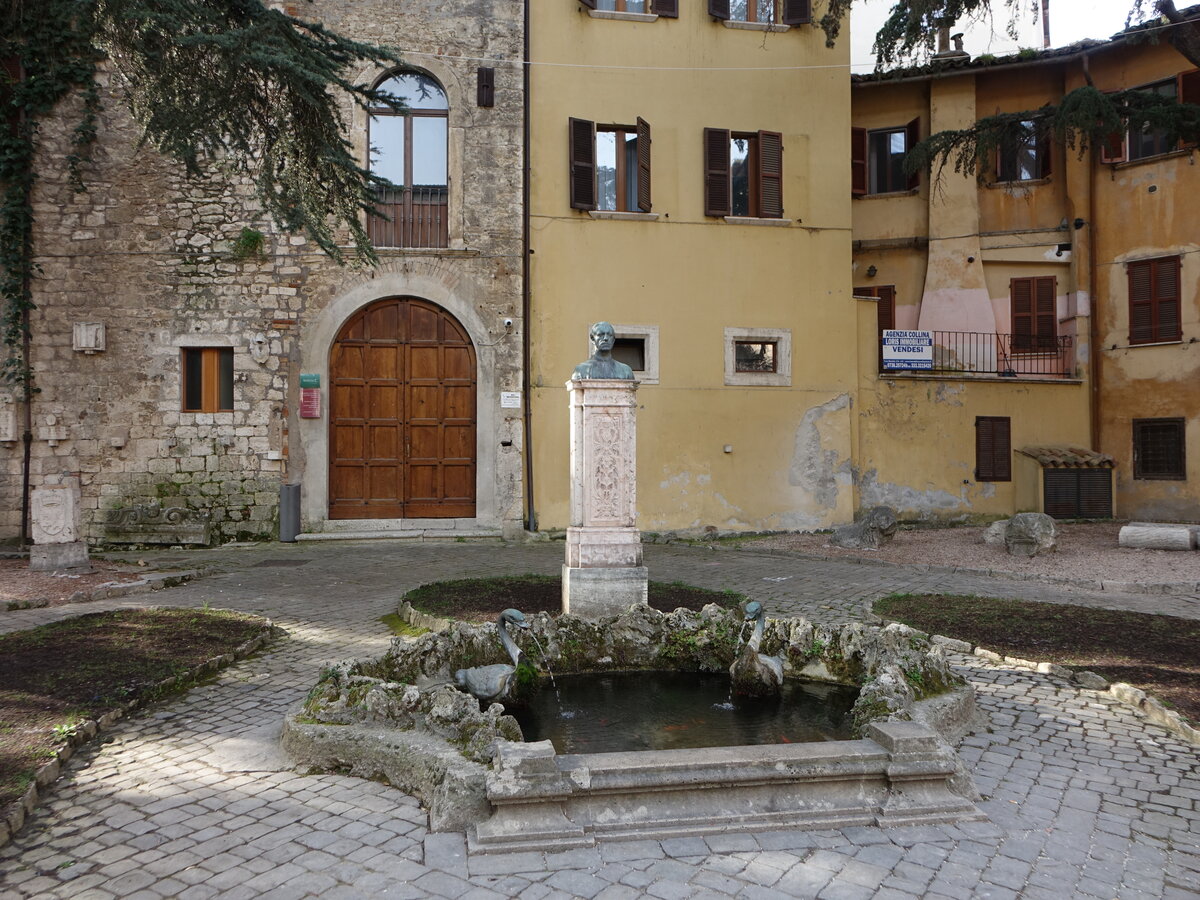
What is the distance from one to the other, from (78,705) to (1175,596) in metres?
9.79

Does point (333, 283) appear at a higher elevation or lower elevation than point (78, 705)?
higher

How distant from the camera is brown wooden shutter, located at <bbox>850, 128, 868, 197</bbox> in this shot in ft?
58.6

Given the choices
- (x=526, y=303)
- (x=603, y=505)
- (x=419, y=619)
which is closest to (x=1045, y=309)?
(x=526, y=303)

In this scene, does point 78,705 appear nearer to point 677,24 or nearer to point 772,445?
point 772,445

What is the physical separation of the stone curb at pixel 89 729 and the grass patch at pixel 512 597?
4.85 feet

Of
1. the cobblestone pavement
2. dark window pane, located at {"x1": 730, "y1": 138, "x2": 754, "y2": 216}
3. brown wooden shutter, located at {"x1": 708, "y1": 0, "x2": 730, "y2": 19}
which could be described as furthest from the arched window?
the cobblestone pavement

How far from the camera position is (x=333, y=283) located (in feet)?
44.6

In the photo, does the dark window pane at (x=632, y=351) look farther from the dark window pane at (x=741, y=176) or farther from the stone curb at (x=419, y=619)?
the stone curb at (x=419, y=619)

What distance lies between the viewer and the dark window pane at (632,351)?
14328 millimetres

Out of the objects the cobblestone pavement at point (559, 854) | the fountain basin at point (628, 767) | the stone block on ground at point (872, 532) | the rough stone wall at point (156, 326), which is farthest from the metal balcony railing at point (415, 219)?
the fountain basin at point (628, 767)

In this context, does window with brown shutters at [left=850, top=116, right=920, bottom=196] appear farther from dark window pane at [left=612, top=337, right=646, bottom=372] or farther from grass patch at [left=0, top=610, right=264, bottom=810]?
grass patch at [left=0, top=610, right=264, bottom=810]

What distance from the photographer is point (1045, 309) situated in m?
17.2

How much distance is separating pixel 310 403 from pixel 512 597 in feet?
22.4

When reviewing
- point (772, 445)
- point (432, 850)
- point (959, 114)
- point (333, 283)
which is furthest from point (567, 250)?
point (432, 850)
